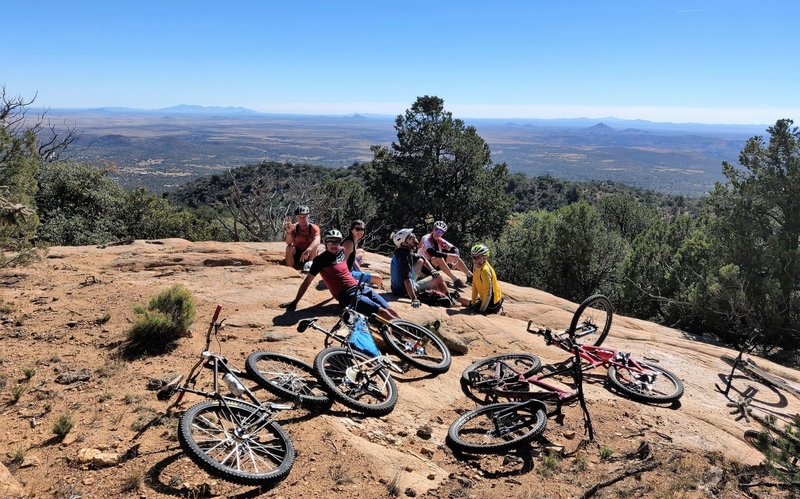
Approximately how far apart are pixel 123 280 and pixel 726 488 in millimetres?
9984

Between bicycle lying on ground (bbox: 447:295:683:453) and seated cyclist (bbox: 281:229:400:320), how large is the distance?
5.84 feet

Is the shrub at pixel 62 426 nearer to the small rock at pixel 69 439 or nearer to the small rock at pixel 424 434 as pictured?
the small rock at pixel 69 439

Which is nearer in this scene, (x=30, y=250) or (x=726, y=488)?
(x=726, y=488)

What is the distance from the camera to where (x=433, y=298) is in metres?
9.55

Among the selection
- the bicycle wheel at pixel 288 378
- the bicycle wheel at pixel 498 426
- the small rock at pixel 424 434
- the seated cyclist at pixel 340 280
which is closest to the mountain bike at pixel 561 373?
the bicycle wheel at pixel 498 426

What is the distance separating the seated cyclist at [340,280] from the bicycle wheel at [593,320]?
2726 millimetres

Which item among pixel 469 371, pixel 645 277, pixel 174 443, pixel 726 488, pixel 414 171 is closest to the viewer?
pixel 174 443

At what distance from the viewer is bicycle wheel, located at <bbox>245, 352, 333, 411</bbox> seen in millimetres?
5163

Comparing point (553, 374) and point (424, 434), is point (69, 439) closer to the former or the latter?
point (424, 434)

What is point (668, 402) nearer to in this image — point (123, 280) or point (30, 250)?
point (123, 280)

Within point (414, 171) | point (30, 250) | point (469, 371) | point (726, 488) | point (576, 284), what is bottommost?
point (576, 284)

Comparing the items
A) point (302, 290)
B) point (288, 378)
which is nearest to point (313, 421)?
point (288, 378)

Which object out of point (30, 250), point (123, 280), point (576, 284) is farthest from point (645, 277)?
point (30, 250)

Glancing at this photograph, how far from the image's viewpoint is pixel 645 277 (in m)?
19.7
